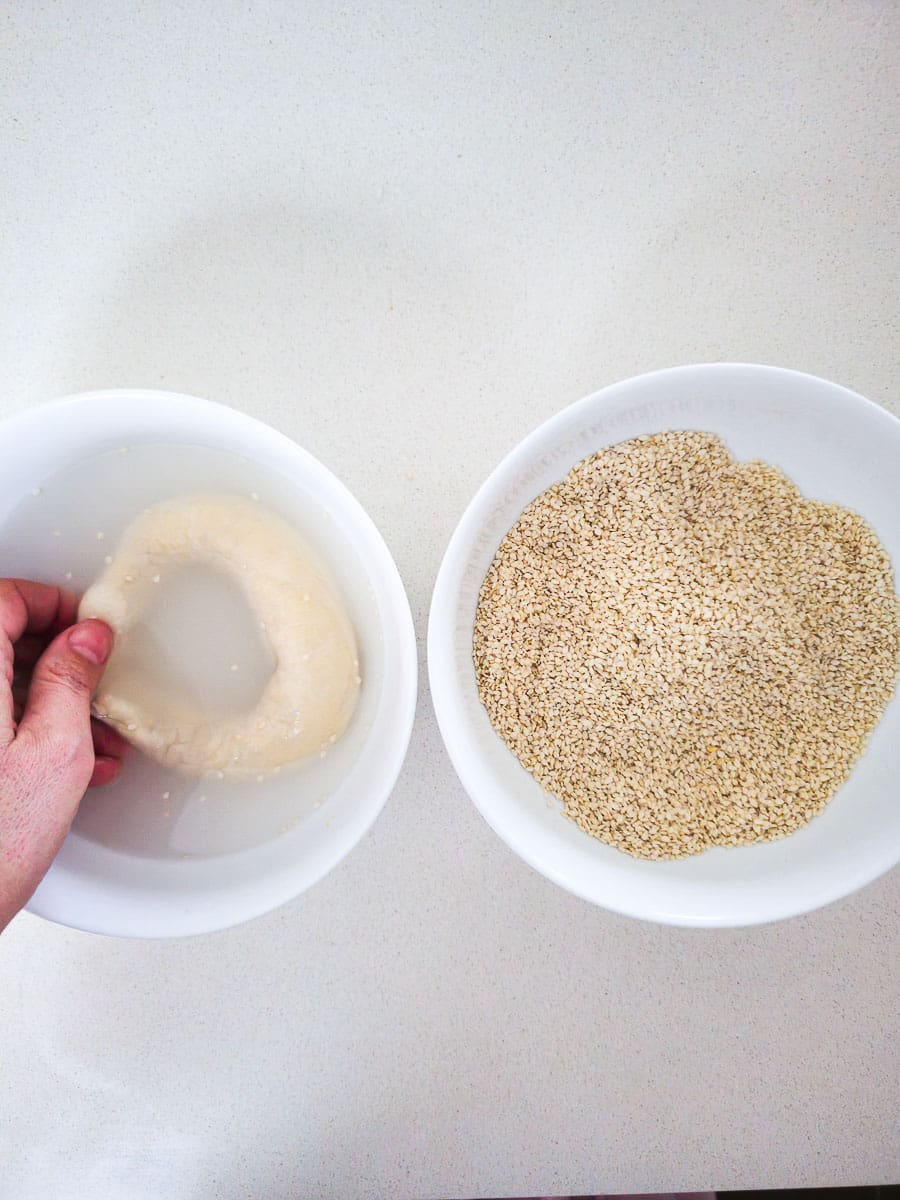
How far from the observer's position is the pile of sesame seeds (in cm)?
76

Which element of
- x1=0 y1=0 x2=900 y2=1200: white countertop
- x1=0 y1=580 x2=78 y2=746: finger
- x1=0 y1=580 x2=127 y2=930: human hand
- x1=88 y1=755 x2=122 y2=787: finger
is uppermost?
x1=0 y1=0 x2=900 y2=1200: white countertop

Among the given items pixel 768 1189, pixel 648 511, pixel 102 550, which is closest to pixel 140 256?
pixel 102 550

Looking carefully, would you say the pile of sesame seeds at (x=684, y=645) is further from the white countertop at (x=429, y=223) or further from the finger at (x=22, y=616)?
the finger at (x=22, y=616)

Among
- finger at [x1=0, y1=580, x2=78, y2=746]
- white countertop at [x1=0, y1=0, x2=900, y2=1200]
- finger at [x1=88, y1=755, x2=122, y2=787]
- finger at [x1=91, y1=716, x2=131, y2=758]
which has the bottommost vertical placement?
finger at [x1=88, y1=755, x2=122, y2=787]

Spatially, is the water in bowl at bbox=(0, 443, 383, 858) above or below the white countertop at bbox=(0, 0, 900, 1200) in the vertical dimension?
below

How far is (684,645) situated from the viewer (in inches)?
29.6

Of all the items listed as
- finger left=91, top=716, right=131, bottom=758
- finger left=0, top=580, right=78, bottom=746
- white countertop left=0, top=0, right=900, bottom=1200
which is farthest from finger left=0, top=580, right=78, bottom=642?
white countertop left=0, top=0, right=900, bottom=1200

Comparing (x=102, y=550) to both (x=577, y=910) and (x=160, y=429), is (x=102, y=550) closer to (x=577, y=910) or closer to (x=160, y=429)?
(x=160, y=429)

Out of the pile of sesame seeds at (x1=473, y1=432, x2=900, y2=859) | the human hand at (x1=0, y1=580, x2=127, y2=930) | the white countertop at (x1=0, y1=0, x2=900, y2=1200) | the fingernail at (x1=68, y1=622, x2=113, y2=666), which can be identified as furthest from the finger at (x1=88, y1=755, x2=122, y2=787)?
the pile of sesame seeds at (x1=473, y1=432, x2=900, y2=859)

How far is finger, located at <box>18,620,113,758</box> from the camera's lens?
0.70 metres

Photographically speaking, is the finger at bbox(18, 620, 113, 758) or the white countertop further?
the white countertop

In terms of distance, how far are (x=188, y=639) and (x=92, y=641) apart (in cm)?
10

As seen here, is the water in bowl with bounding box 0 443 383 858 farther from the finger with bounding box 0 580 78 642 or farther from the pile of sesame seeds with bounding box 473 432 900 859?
the pile of sesame seeds with bounding box 473 432 900 859

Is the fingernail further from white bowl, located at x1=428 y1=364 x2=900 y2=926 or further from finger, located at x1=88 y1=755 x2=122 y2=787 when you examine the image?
white bowl, located at x1=428 y1=364 x2=900 y2=926
